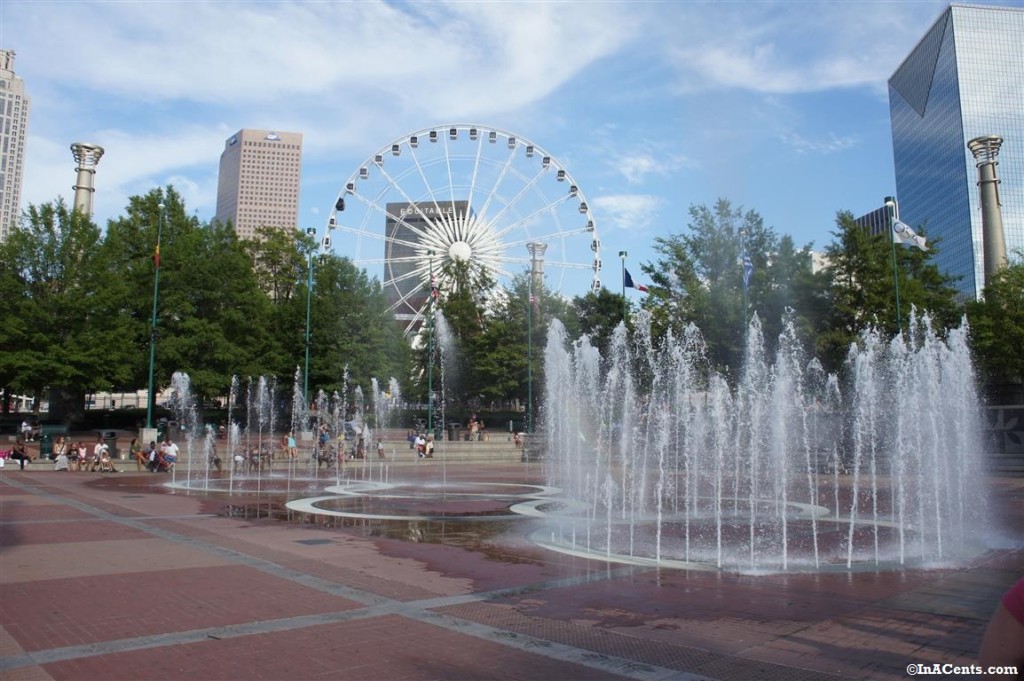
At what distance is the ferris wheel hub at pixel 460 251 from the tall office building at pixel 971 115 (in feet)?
300

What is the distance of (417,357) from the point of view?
6175cm

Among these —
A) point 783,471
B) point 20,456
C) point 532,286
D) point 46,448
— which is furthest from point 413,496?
point 532,286

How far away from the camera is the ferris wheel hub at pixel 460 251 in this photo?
207 feet

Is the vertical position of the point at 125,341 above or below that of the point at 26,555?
above

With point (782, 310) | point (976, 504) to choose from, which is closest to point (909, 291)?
point (782, 310)

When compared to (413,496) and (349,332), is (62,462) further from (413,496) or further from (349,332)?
(349,332)

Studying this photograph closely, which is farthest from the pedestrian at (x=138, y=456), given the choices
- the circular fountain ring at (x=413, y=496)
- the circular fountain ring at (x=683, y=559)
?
the circular fountain ring at (x=683, y=559)

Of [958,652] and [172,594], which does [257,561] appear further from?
[958,652]

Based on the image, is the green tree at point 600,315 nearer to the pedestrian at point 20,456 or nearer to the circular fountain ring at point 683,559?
the pedestrian at point 20,456

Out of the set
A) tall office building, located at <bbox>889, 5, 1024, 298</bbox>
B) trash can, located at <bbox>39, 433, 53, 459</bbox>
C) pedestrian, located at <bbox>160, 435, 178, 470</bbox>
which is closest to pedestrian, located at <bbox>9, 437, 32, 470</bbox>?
trash can, located at <bbox>39, 433, 53, 459</bbox>

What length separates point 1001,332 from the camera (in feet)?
140

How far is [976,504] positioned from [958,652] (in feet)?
43.5

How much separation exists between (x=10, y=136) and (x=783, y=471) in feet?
723

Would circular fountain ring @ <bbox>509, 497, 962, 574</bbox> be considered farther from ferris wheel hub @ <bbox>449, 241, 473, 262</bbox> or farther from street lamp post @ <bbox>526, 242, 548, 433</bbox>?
ferris wheel hub @ <bbox>449, 241, 473, 262</bbox>
